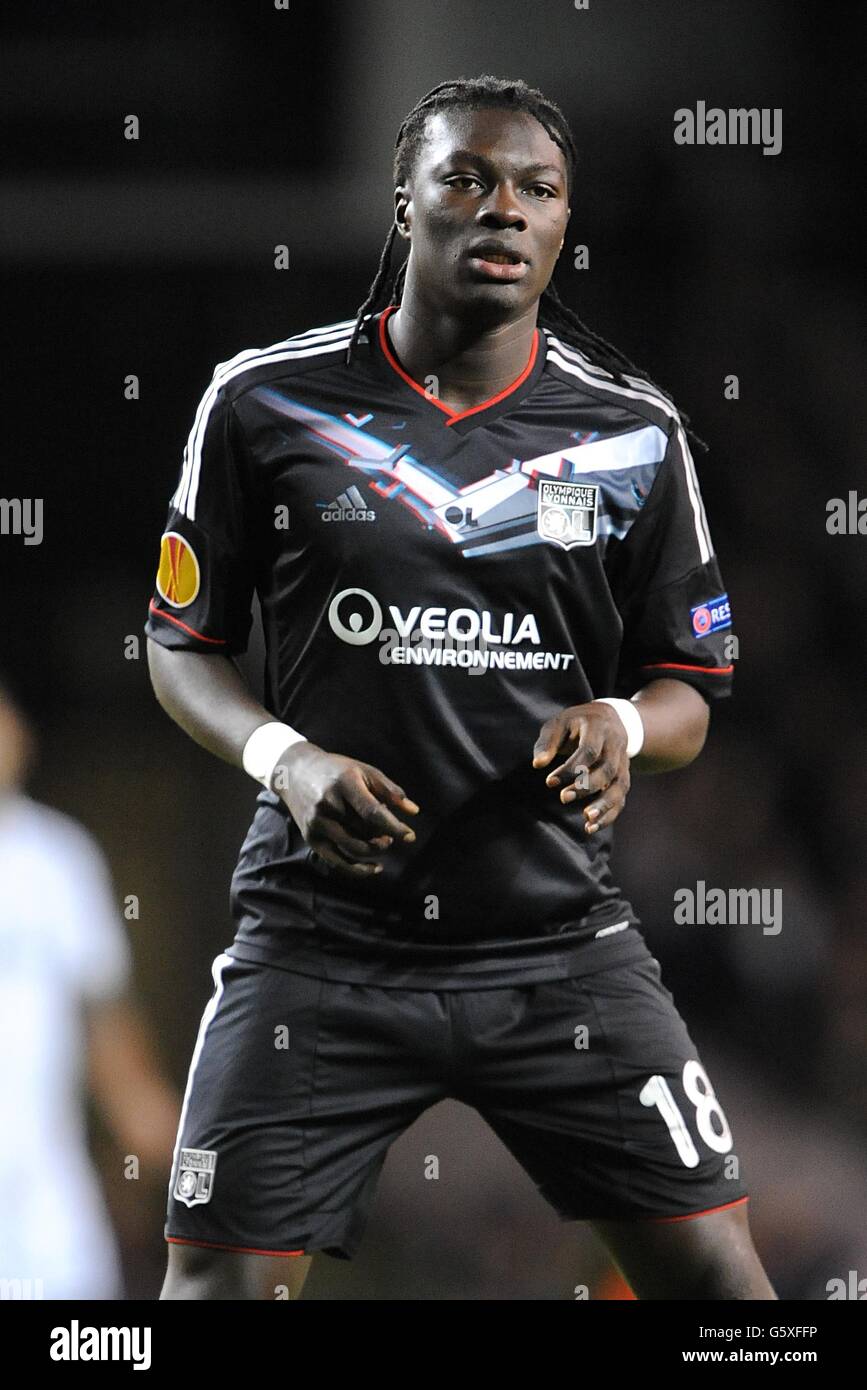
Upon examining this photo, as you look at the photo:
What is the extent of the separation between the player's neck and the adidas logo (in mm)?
209

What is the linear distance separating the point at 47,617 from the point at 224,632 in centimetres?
176

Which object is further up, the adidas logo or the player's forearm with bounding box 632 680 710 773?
the adidas logo

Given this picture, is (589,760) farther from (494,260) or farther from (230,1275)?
(230,1275)

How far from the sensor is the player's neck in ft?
8.41

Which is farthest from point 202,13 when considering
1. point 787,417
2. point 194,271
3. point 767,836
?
point 767,836

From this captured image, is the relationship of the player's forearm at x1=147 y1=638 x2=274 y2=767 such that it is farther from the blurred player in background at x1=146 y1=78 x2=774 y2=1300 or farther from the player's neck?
the player's neck

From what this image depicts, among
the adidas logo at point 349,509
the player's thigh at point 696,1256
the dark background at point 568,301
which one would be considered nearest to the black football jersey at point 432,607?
the adidas logo at point 349,509

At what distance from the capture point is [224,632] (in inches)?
101

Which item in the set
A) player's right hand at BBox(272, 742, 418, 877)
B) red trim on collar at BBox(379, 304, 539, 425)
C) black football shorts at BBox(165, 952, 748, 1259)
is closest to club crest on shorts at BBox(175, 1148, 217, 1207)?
black football shorts at BBox(165, 952, 748, 1259)

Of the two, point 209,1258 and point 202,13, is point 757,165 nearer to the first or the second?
point 202,13

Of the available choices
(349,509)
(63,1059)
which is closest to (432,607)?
(349,509)

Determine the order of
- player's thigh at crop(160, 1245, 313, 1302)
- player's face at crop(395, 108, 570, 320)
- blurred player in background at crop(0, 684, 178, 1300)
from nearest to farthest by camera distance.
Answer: player's thigh at crop(160, 1245, 313, 1302)
player's face at crop(395, 108, 570, 320)
blurred player in background at crop(0, 684, 178, 1300)

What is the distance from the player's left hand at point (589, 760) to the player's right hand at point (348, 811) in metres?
0.18

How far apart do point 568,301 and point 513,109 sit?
192cm
